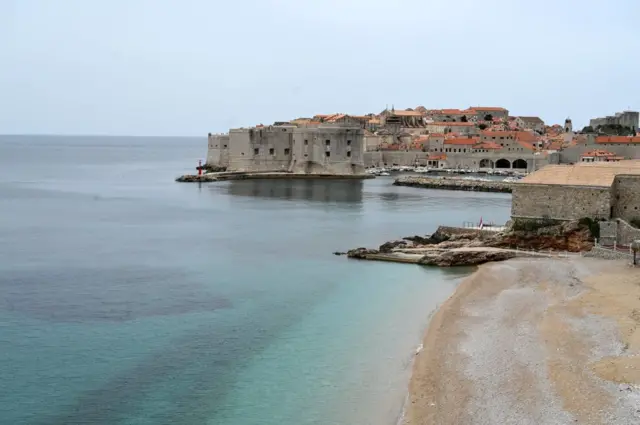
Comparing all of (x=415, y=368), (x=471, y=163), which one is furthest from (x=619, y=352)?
(x=471, y=163)

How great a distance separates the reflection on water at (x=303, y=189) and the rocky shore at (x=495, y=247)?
55.7 feet

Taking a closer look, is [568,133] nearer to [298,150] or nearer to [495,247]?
[298,150]

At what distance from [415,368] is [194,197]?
3091 cm

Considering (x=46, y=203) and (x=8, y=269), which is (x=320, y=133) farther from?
(x=8, y=269)

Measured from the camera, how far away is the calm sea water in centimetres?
1007

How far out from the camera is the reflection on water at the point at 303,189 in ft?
132

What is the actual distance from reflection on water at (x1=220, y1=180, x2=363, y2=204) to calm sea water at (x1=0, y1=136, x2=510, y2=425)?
922 cm

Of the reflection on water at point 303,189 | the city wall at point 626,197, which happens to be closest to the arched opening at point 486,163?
the reflection on water at point 303,189

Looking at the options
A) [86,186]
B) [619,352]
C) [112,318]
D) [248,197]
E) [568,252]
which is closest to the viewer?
[619,352]

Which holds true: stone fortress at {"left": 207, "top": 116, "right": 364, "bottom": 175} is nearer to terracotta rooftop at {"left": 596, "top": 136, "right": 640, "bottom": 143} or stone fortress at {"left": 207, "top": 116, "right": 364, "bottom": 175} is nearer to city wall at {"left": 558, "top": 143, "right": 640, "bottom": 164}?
city wall at {"left": 558, "top": 143, "right": 640, "bottom": 164}

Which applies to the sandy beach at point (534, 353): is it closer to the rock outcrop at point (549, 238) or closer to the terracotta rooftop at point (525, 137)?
the rock outcrop at point (549, 238)

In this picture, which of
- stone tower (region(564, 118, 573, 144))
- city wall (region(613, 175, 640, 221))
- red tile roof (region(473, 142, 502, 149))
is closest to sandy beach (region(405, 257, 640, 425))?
city wall (region(613, 175, 640, 221))

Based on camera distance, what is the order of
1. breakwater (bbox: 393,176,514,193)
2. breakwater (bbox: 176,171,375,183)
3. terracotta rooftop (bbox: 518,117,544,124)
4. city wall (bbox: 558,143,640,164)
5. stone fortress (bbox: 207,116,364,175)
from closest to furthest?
breakwater (bbox: 393,176,514,193), breakwater (bbox: 176,171,375,183), stone fortress (bbox: 207,116,364,175), city wall (bbox: 558,143,640,164), terracotta rooftop (bbox: 518,117,544,124)

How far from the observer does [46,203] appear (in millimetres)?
36969
